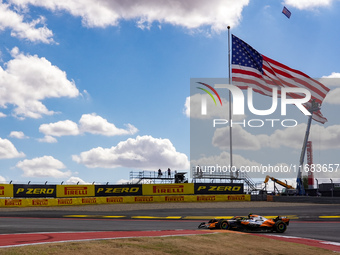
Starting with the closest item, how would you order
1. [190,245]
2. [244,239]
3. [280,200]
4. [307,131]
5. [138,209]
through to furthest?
[190,245] → [244,239] → [138,209] → [280,200] → [307,131]

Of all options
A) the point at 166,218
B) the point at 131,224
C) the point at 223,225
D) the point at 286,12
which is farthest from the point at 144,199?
the point at 286,12

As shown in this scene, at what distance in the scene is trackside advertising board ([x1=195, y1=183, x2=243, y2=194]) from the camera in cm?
4744

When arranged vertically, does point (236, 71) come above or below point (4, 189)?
above

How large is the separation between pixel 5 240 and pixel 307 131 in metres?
43.5

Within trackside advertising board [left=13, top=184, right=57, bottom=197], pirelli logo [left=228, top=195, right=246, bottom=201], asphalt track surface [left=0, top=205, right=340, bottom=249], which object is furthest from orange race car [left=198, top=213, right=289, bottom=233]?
trackside advertising board [left=13, top=184, right=57, bottom=197]

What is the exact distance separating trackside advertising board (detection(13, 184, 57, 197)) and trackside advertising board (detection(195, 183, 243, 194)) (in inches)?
612

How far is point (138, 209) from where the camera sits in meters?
38.4

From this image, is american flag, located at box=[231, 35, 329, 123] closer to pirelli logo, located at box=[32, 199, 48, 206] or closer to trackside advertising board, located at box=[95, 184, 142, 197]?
trackside advertising board, located at box=[95, 184, 142, 197]

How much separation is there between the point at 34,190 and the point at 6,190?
2713mm

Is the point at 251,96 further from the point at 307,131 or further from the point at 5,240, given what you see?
the point at 5,240

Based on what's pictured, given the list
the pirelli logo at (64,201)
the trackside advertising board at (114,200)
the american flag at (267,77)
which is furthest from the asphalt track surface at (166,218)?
the american flag at (267,77)

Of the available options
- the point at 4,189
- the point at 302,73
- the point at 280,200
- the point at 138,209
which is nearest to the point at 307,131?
the point at 280,200

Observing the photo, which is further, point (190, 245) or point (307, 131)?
point (307, 131)

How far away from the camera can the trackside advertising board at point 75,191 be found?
145ft
